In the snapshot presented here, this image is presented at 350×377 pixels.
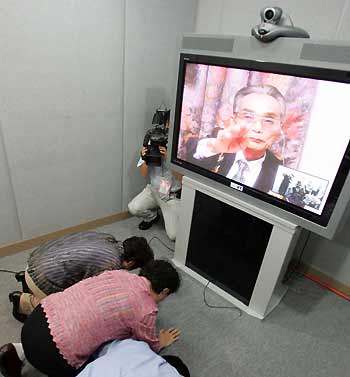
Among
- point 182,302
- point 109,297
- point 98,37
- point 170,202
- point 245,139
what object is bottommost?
point 182,302

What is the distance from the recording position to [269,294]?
174 cm

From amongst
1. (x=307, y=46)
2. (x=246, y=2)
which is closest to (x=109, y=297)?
(x=307, y=46)

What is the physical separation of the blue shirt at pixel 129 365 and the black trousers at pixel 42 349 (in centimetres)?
29

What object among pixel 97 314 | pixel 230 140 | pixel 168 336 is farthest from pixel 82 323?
pixel 230 140

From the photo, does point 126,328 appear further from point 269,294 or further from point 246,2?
point 246,2

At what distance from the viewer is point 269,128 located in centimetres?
148

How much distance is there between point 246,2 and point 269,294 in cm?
202

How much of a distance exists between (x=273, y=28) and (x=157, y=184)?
145cm

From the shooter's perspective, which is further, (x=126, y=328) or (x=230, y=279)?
(x=230, y=279)

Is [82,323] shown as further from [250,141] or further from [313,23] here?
[313,23]

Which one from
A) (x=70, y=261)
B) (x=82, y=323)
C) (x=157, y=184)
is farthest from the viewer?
(x=157, y=184)

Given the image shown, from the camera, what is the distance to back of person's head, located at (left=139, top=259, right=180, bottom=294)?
4.39 feet

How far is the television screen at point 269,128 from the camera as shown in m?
1.29

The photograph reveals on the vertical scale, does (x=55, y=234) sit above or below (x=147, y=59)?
below
